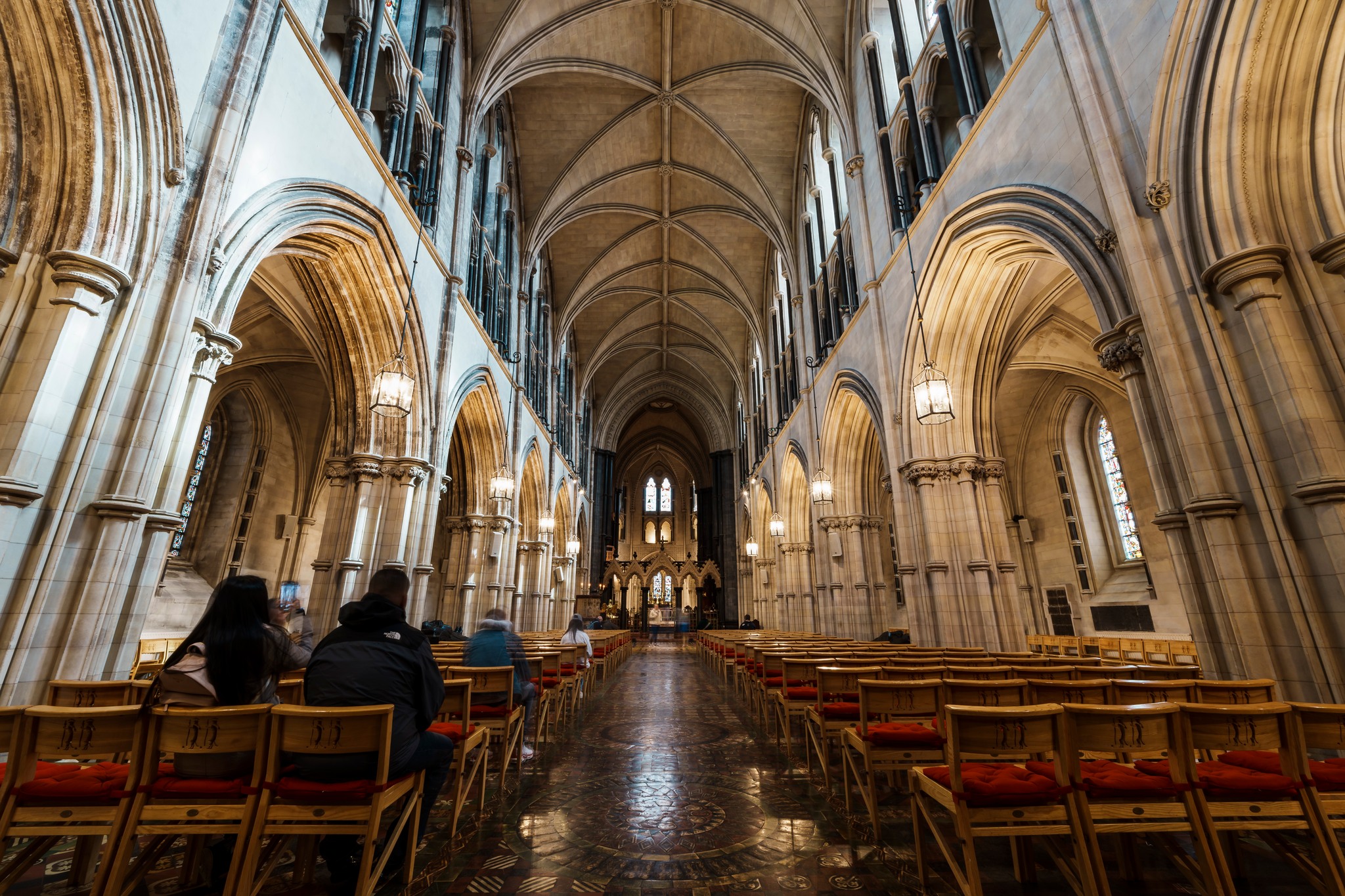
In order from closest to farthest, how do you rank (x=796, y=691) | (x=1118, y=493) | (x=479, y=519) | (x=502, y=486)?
(x=796, y=691) < (x=502, y=486) < (x=1118, y=493) < (x=479, y=519)

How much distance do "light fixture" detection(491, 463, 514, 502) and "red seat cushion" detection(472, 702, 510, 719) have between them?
8654 mm

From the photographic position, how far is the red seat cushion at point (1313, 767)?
7.56 ft

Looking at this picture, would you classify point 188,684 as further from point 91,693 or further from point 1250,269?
point 1250,269

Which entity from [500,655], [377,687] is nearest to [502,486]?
[500,655]

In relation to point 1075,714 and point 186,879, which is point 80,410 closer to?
point 186,879

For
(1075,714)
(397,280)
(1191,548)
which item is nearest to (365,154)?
(397,280)

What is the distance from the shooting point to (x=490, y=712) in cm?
401

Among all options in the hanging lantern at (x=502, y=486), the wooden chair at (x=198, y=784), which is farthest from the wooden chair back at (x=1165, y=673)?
the hanging lantern at (x=502, y=486)

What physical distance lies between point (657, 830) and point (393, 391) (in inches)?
222

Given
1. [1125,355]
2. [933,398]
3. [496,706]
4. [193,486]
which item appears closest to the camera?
[496,706]

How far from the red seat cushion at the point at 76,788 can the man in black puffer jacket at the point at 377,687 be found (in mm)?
642

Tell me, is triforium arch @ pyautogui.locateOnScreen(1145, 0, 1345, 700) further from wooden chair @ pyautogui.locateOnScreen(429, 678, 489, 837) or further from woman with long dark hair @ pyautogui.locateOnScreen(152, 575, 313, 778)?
woman with long dark hair @ pyautogui.locateOnScreen(152, 575, 313, 778)

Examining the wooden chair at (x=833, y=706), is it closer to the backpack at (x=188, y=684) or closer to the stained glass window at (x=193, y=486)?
the backpack at (x=188, y=684)

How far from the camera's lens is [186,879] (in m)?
2.50
